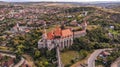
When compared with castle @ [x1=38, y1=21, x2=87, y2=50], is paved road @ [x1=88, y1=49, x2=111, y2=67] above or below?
below

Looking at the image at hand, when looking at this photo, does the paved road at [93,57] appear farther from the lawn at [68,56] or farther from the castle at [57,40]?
the castle at [57,40]

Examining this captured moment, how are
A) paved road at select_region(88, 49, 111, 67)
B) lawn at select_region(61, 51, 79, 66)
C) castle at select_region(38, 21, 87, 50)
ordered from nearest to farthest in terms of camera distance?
paved road at select_region(88, 49, 111, 67) < lawn at select_region(61, 51, 79, 66) < castle at select_region(38, 21, 87, 50)

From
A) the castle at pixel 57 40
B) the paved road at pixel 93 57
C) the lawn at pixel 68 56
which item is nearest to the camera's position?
the paved road at pixel 93 57

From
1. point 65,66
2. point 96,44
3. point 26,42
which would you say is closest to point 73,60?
point 65,66

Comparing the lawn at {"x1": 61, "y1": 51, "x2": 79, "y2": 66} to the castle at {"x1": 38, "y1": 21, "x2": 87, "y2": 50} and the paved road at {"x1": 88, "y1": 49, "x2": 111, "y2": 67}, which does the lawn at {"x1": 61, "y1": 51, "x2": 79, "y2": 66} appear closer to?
the castle at {"x1": 38, "y1": 21, "x2": 87, "y2": 50}

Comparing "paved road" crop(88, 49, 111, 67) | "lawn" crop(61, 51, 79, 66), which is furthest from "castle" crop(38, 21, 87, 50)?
"paved road" crop(88, 49, 111, 67)

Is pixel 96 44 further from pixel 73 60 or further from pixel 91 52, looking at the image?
pixel 73 60

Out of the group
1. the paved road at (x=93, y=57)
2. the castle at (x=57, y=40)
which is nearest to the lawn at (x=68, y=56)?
the castle at (x=57, y=40)

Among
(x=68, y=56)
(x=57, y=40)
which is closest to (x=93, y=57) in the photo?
(x=68, y=56)
